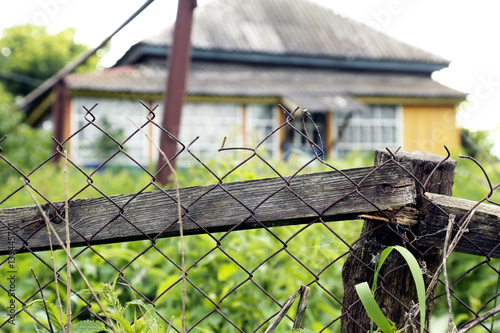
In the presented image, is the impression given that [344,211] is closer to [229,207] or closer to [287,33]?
[229,207]

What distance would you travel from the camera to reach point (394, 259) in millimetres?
1286

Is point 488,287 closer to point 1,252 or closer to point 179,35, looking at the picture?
point 1,252

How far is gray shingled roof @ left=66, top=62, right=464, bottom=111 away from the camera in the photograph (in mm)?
14656

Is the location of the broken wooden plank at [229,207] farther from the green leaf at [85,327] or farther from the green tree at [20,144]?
the green tree at [20,144]

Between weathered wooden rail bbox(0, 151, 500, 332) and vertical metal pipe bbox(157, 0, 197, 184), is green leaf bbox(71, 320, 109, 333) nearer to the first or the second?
weathered wooden rail bbox(0, 151, 500, 332)

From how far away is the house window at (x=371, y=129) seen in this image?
17172 millimetres

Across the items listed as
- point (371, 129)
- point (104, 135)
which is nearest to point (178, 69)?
point (104, 135)

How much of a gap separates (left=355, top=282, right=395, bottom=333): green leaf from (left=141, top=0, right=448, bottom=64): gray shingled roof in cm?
1561

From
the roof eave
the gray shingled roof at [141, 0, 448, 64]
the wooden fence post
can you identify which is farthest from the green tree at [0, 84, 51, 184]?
the wooden fence post

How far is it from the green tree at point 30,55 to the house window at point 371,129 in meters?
19.4

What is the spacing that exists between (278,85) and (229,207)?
1495 cm

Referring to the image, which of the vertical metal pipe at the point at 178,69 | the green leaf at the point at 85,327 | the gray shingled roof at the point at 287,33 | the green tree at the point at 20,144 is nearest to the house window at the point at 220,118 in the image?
the gray shingled roof at the point at 287,33

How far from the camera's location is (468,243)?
1292 millimetres

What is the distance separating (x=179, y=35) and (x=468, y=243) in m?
3.93
